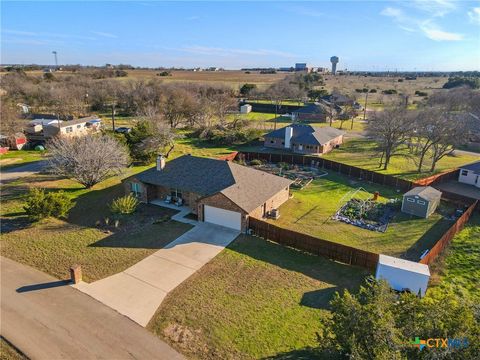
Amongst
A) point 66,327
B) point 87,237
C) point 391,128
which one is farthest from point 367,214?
point 66,327

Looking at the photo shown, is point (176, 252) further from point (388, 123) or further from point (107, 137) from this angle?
point (388, 123)

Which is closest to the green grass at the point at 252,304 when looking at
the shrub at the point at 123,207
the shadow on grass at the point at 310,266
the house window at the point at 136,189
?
the shadow on grass at the point at 310,266

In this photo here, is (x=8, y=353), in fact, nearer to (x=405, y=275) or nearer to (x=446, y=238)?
(x=405, y=275)

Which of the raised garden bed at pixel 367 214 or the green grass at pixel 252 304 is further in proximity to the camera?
the raised garden bed at pixel 367 214

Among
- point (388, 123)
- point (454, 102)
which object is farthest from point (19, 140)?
point (454, 102)

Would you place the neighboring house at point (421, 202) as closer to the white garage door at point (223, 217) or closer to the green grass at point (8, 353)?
the white garage door at point (223, 217)

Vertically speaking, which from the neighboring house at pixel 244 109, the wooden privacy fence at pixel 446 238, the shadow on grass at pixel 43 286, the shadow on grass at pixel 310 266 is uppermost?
the neighboring house at pixel 244 109

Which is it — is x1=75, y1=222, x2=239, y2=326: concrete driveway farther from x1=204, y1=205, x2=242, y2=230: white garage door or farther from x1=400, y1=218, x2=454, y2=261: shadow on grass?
x1=400, y1=218, x2=454, y2=261: shadow on grass

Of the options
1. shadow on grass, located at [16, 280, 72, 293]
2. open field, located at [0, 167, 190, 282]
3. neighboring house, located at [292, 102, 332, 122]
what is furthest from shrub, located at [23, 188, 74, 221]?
neighboring house, located at [292, 102, 332, 122]
